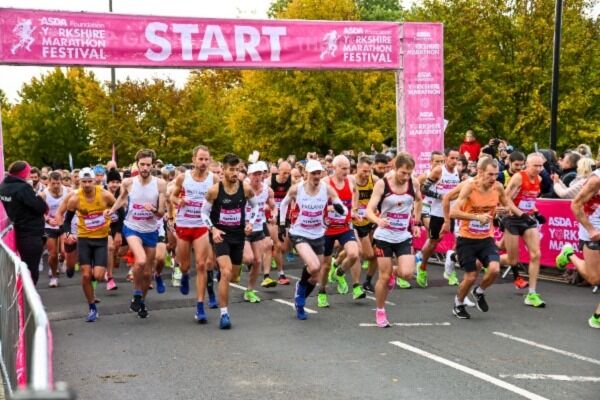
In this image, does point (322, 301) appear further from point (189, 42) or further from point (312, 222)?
point (189, 42)

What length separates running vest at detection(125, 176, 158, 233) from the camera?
10.7m

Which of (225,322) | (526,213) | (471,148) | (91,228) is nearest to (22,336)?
(225,322)

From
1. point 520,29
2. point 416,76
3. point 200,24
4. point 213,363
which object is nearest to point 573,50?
point 520,29

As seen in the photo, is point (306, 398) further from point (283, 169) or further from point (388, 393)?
point (283, 169)

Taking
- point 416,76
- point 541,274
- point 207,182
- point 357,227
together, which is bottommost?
point 541,274

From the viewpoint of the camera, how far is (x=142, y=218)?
35.0 ft

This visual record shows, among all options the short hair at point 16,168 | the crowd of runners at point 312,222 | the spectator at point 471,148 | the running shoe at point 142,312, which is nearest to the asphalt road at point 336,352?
the running shoe at point 142,312

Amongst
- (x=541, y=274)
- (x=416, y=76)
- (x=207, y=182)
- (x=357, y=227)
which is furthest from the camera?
(x=416, y=76)

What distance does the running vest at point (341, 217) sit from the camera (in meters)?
11.1

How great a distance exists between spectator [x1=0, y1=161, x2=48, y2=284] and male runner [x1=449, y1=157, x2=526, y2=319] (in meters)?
5.22

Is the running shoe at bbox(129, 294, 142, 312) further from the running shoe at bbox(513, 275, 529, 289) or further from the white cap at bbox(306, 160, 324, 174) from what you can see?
the running shoe at bbox(513, 275, 529, 289)

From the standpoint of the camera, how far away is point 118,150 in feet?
140

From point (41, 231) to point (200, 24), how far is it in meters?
6.68

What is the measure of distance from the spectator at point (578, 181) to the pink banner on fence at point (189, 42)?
595 centimetres
